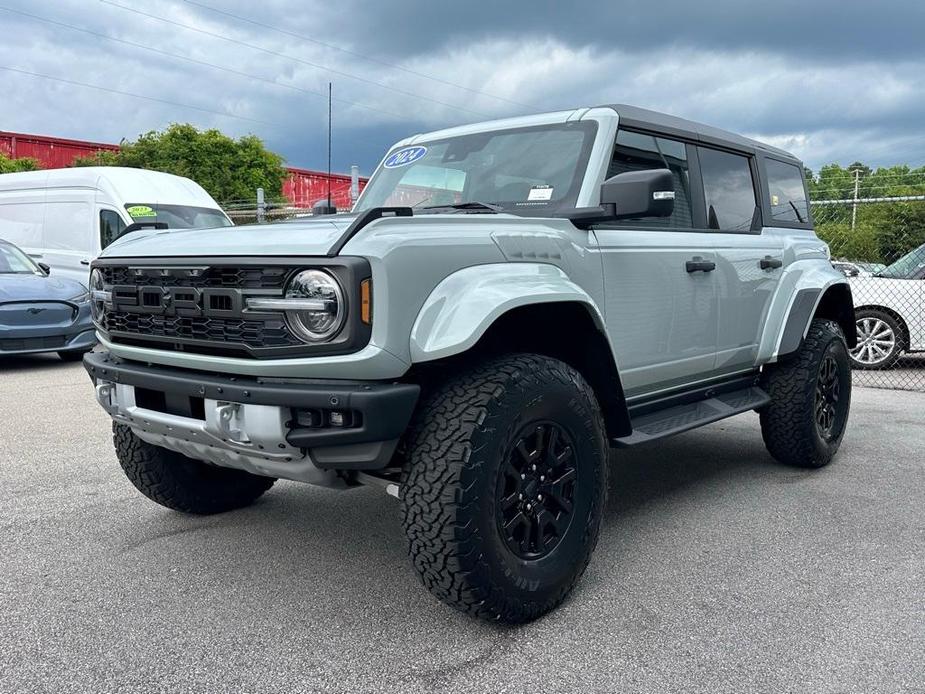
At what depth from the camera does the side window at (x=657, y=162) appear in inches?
140

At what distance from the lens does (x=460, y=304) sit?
254 centimetres

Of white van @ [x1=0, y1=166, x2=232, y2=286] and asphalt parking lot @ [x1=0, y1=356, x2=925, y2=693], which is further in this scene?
white van @ [x1=0, y1=166, x2=232, y2=286]

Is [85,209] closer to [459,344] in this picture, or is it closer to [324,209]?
[324,209]

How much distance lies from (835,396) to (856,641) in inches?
101

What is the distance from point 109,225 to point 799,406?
31.7 ft

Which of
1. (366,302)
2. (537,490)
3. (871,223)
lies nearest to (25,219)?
(366,302)

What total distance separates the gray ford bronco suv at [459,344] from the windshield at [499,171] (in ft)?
0.04

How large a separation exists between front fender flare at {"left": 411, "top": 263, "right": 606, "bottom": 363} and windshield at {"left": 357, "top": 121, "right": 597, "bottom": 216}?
0.58m

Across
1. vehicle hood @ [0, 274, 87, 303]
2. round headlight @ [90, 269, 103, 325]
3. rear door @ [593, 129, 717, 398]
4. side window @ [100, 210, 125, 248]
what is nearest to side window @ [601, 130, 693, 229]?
rear door @ [593, 129, 717, 398]

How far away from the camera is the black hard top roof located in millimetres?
3676

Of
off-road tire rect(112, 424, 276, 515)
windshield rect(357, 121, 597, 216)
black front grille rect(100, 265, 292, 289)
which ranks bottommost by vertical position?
off-road tire rect(112, 424, 276, 515)

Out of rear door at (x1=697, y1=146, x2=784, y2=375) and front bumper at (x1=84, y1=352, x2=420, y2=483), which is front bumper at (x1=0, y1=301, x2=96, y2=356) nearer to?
front bumper at (x1=84, y1=352, x2=420, y2=483)

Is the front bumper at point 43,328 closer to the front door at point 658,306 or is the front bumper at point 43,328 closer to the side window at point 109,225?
the side window at point 109,225

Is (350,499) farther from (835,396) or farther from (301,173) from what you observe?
(301,173)
